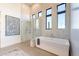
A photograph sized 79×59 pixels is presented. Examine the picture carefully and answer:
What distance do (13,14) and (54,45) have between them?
3.23ft

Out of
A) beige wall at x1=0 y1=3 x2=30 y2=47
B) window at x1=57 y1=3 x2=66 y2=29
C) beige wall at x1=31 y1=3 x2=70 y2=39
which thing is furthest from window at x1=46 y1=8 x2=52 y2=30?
beige wall at x1=0 y1=3 x2=30 y2=47

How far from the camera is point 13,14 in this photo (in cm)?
199

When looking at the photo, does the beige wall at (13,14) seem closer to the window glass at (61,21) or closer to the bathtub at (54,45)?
→ the bathtub at (54,45)

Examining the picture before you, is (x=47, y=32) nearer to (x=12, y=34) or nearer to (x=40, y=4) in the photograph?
(x=40, y=4)

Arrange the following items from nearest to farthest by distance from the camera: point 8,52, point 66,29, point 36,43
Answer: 1. point 66,29
2. point 8,52
3. point 36,43

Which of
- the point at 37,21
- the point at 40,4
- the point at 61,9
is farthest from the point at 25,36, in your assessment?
the point at 61,9

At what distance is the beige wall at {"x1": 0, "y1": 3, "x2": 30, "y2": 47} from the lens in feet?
6.34

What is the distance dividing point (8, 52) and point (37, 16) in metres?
0.89

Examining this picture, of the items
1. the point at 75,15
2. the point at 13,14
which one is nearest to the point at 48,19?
the point at 75,15

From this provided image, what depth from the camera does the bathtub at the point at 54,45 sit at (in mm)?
1869

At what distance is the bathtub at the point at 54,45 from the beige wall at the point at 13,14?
368 mm

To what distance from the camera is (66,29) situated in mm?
1831

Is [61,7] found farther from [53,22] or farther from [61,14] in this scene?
[53,22]

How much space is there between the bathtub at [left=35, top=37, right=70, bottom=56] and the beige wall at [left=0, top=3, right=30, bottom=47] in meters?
0.37
